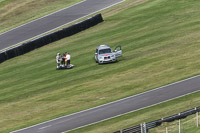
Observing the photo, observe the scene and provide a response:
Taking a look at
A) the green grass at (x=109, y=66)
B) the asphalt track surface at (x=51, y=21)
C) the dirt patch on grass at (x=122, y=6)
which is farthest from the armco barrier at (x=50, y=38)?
the dirt patch on grass at (x=122, y=6)

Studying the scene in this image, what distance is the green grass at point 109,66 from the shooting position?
33719 millimetres

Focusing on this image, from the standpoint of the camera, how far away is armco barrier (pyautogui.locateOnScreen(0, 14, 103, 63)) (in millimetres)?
48594

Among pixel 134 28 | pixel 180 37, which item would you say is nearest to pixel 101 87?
pixel 180 37

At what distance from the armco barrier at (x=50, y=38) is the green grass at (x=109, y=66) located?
59 centimetres

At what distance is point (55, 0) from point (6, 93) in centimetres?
3030

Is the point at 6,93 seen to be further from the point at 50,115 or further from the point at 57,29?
the point at 57,29

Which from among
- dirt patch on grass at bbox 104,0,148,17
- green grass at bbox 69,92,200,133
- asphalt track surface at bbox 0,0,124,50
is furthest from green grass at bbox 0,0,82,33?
green grass at bbox 69,92,200,133

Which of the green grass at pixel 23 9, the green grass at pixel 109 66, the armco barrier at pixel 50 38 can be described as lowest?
the green grass at pixel 109 66

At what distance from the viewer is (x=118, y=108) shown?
1221 inches

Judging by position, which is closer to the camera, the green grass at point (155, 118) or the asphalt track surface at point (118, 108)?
the green grass at point (155, 118)

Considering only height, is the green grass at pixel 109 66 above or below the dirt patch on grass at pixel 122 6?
below

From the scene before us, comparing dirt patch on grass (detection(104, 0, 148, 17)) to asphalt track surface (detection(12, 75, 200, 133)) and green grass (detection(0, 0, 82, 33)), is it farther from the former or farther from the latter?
asphalt track surface (detection(12, 75, 200, 133))

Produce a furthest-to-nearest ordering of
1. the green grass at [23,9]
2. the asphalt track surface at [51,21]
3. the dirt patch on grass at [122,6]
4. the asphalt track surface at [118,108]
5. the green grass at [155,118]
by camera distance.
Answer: the green grass at [23,9] → the dirt patch on grass at [122,6] → the asphalt track surface at [51,21] → the asphalt track surface at [118,108] → the green grass at [155,118]

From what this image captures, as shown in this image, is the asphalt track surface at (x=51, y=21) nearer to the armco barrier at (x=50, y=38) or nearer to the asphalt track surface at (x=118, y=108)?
the armco barrier at (x=50, y=38)
